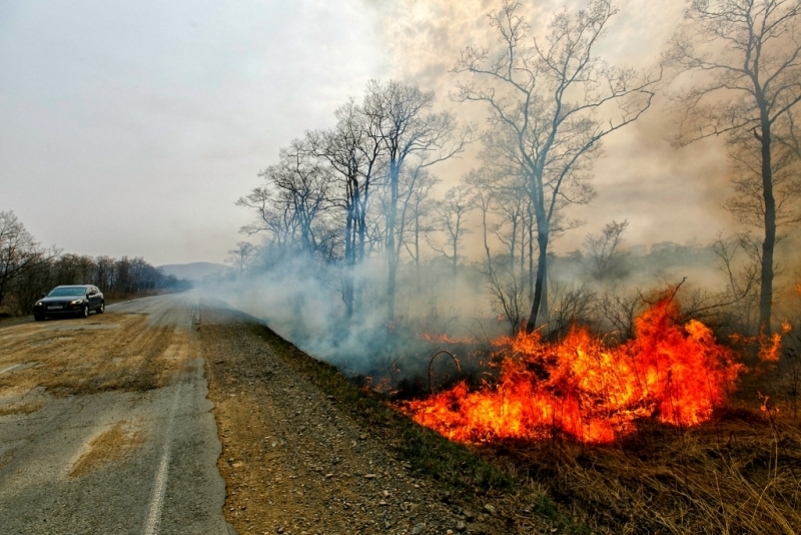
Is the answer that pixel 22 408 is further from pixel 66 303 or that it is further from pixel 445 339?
pixel 445 339

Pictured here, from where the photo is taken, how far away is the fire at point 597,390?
8.15m

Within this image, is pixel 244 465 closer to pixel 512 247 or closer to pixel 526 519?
pixel 526 519

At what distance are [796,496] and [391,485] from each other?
15.4ft

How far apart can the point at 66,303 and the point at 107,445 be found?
16641 millimetres

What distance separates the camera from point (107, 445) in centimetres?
482

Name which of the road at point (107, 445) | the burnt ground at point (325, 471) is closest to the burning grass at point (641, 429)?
the burnt ground at point (325, 471)

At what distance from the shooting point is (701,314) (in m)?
11.8

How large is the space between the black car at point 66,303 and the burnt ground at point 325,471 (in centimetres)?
1460

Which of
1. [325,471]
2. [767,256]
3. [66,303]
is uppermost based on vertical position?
[767,256]

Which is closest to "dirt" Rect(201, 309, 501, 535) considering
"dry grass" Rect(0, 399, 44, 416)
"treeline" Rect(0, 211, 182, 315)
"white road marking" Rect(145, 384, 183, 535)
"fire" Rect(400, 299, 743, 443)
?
"white road marking" Rect(145, 384, 183, 535)

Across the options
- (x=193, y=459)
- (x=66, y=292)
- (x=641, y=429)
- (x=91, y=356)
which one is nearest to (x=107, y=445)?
(x=193, y=459)

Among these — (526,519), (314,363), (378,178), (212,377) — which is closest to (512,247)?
(378,178)

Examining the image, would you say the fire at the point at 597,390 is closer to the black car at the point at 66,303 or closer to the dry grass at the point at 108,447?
the dry grass at the point at 108,447

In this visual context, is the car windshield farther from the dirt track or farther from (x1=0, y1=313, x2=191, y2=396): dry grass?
the dirt track
